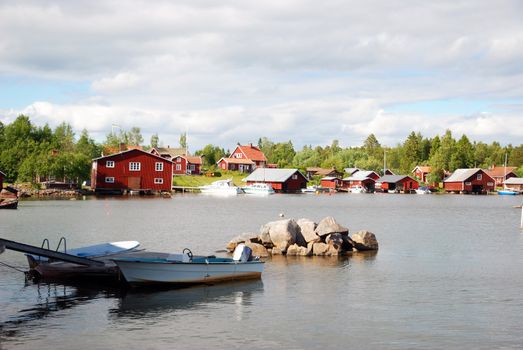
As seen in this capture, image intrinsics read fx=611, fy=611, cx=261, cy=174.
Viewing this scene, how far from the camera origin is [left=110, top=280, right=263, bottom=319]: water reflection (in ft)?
73.8

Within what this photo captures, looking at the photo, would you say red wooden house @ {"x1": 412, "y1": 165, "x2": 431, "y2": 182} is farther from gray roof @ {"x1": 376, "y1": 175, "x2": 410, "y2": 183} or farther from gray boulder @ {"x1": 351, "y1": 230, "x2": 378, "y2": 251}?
gray boulder @ {"x1": 351, "y1": 230, "x2": 378, "y2": 251}

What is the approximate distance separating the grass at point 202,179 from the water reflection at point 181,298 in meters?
109

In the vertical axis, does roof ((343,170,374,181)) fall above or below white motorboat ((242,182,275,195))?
above

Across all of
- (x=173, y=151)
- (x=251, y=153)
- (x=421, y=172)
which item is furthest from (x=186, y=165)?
(x=421, y=172)

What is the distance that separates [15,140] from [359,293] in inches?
4314

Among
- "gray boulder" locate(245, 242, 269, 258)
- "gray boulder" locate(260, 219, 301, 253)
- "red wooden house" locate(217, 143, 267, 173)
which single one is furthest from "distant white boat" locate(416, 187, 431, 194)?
"gray boulder" locate(245, 242, 269, 258)

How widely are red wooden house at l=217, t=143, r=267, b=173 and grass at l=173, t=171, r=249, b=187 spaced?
4532mm

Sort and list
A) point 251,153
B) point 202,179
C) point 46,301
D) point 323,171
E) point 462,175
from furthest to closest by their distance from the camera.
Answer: point 323,171 → point 251,153 → point 462,175 → point 202,179 → point 46,301

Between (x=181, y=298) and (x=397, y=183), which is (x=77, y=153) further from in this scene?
(x=181, y=298)

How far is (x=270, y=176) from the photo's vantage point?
470 ft

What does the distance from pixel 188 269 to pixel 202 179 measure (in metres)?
119

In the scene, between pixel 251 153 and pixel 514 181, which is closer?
pixel 514 181

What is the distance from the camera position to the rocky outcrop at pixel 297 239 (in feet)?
121

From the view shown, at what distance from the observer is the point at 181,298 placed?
2467 centimetres
